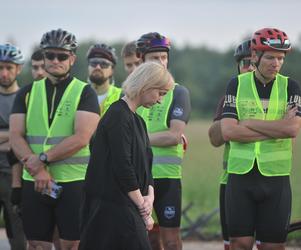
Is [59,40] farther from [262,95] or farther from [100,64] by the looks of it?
[262,95]

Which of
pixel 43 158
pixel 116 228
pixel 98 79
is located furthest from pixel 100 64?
pixel 116 228

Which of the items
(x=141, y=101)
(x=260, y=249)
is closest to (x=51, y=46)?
(x=141, y=101)

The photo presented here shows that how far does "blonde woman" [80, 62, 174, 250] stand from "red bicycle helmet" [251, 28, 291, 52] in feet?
5.07

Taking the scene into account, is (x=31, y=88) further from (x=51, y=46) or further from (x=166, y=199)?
(x=166, y=199)

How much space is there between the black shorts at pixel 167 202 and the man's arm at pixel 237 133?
4.04 feet

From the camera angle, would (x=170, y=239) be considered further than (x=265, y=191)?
Yes

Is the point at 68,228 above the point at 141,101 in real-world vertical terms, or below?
below

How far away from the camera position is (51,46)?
840cm

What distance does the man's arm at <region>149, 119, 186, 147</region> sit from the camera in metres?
8.83

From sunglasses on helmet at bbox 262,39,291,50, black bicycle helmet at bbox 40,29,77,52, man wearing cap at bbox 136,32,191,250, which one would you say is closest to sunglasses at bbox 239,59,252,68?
man wearing cap at bbox 136,32,191,250

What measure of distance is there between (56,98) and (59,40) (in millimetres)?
607

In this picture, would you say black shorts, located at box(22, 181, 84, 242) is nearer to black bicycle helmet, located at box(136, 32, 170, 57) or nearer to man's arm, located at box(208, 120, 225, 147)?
man's arm, located at box(208, 120, 225, 147)

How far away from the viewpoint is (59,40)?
845cm

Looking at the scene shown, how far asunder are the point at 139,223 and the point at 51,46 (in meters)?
2.61
